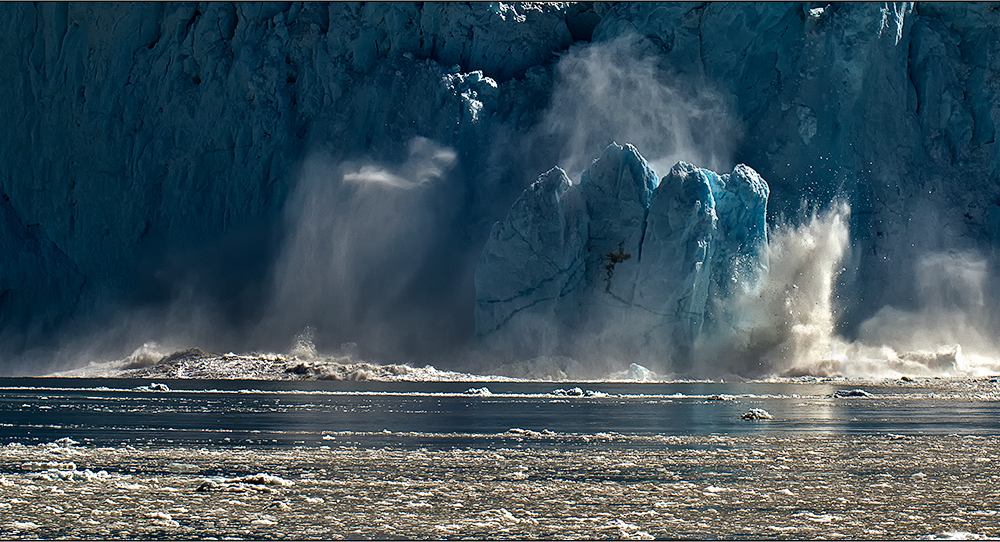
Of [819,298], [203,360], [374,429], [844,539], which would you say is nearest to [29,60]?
[203,360]

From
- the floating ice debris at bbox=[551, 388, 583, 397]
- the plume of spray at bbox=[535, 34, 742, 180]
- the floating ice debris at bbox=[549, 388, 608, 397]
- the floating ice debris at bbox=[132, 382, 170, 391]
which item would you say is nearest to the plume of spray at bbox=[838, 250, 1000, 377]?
the plume of spray at bbox=[535, 34, 742, 180]

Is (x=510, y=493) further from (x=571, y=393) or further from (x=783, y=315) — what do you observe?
(x=783, y=315)

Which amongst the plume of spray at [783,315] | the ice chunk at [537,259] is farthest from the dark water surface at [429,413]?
the plume of spray at [783,315]

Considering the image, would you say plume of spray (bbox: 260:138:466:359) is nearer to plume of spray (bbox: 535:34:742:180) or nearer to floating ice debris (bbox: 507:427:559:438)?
plume of spray (bbox: 535:34:742:180)

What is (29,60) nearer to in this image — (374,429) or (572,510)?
(374,429)

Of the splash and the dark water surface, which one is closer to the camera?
the dark water surface

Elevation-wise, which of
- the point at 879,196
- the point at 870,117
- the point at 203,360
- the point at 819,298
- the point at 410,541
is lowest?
the point at 410,541
